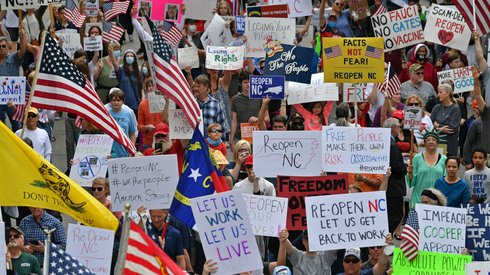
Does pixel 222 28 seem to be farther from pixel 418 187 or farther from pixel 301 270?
pixel 301 270

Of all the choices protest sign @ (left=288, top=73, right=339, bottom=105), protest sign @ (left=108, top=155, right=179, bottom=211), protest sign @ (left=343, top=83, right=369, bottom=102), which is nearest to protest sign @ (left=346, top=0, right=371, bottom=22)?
protest sign @ (left=343, top=83, right=369, bottom=102)

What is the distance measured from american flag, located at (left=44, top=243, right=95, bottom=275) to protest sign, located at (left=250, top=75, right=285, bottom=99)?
8540 mm

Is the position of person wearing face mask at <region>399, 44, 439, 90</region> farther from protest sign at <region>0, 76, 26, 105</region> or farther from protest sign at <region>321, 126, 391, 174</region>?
protest sign at <region>321, 126, 391, 174</region>

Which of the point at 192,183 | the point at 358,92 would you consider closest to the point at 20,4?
the point at 358,92

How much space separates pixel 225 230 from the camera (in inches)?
623

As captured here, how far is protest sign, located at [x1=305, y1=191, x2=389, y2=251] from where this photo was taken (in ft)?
56.9

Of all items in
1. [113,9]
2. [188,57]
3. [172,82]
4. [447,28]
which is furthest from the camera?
[113,9]

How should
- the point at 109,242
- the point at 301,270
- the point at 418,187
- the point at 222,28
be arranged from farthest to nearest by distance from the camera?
the point at 222,28
the point at 418,187
the point at 301,270
the point at 109,242

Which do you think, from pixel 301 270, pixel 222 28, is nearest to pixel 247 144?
pixel 301 270

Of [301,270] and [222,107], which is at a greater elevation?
[222,107]

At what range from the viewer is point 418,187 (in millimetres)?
20219

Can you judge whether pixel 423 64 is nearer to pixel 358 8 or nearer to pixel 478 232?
pixel 358 8

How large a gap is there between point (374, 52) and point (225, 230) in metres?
5.84

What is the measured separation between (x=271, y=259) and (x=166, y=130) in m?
2.61
